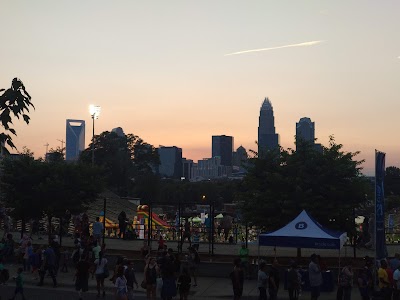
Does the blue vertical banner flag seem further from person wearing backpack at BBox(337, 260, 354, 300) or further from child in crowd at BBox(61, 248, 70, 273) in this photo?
child in crowd at BBox(61, 248, 70, 273)

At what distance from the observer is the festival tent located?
19112 mm

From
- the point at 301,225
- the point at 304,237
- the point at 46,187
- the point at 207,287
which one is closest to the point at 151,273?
the point at 207,287

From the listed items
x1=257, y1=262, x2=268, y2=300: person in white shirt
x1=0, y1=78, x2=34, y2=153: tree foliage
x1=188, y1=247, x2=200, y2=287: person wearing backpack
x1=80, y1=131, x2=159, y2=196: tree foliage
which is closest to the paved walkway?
x1=188, y1=247, x2=200, y2=287: person wearing backpack

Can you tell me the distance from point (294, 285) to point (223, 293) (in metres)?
3.66

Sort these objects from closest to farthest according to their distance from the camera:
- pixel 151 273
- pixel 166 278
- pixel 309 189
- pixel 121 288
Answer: pixel 121 288 → pixel 166 278 → pixel 151 273 → pixel 309 189

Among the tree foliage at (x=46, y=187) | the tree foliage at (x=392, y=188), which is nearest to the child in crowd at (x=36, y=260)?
the tree foliage at (x=46, y=187)

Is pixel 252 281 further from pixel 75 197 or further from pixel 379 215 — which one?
pixel 75 197

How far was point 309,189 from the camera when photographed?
23.8 m

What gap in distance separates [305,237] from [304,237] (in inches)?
1.4

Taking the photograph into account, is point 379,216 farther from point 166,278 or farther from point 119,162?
point 119,162

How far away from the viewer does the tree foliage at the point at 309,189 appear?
23688 millimetres

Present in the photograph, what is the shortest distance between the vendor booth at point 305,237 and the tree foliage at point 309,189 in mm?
3194

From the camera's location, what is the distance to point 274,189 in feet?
80.2

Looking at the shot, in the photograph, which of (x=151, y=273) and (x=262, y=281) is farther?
(x=151, y=273)
